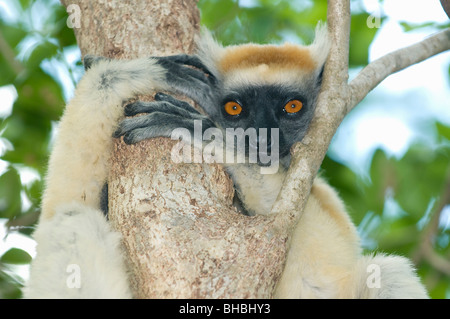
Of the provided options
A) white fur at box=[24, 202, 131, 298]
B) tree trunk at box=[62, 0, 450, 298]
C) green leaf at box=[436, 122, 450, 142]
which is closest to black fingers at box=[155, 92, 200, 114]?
tree trunk at box=[62, 0, 450, 298]

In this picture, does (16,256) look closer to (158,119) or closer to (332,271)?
(158,119)

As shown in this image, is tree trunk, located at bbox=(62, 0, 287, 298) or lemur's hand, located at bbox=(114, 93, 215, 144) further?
lemur's hand, located at bbox=(114, 93, 215, 144)

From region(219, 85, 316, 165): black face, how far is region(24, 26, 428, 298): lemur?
22 mm

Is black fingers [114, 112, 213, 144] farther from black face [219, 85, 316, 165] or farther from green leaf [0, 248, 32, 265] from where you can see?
green leaf [0, 248, 32, 265]

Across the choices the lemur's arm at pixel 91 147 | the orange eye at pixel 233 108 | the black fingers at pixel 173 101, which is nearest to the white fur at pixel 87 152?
the lemur's arm at pixel 91 147

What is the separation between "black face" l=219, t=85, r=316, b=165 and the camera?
148 inches

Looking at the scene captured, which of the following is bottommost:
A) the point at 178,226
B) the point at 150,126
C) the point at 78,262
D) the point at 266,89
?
the point at 78,262

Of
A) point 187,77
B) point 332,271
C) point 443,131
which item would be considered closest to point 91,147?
point 187,77

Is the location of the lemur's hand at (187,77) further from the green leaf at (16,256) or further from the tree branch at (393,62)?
the green leaf at (16,256)

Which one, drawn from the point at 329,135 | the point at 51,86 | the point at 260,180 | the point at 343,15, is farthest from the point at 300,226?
the point at 51,86

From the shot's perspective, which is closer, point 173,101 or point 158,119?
point 158,119

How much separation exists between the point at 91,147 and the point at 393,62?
7.20 feet

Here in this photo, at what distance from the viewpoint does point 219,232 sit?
2.44 meters

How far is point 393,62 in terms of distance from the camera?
3.61 metres
